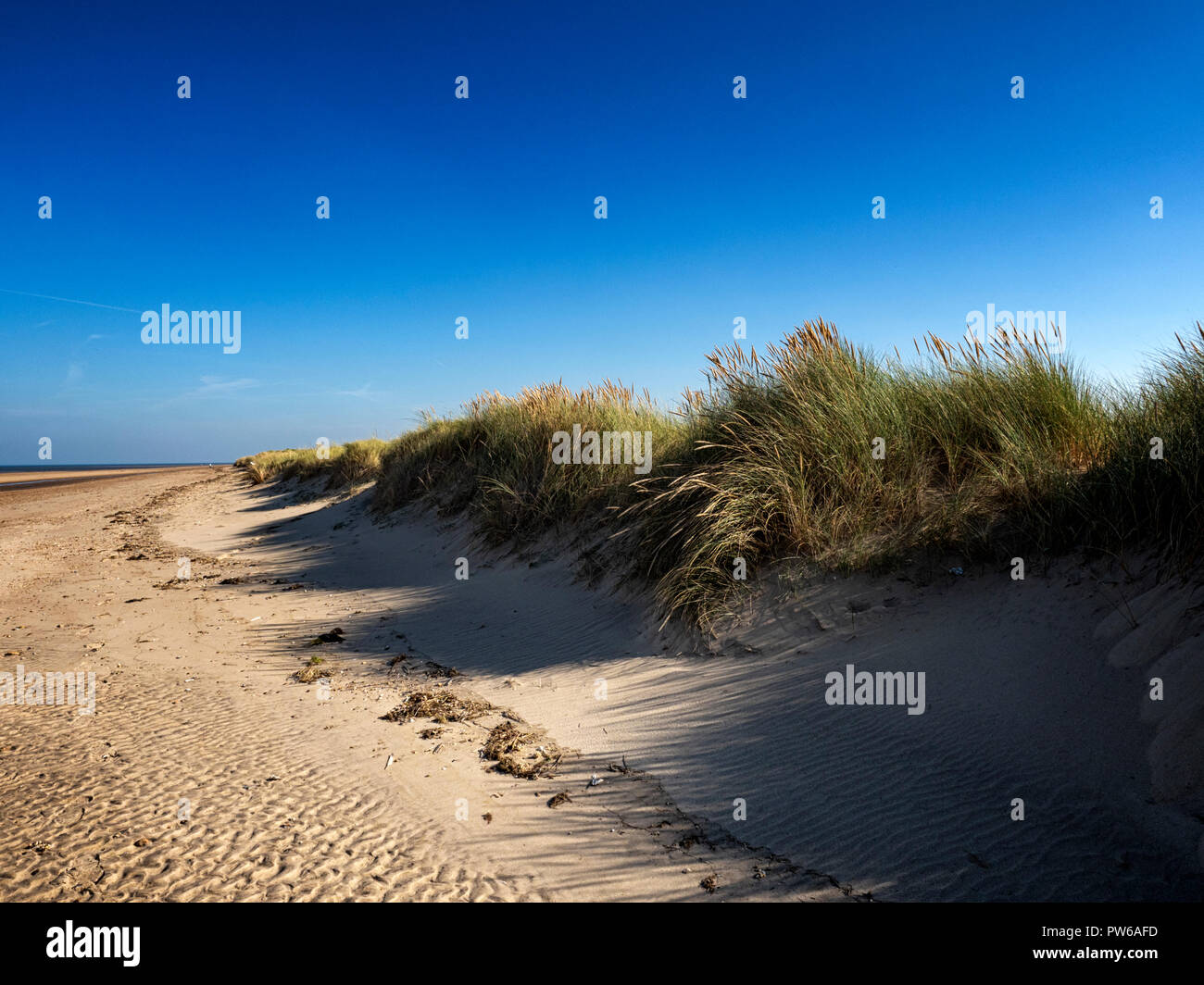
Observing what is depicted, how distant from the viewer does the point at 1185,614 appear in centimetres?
370

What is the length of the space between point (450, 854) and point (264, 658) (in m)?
4.12

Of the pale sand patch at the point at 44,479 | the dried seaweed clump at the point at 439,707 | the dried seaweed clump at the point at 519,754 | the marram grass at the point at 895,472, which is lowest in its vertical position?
the dried seaweed clump at the point at 519,754

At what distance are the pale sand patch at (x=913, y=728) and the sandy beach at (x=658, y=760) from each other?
2cm

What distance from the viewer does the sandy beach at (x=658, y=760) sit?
2.92 metres

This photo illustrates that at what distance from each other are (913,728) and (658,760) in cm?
158

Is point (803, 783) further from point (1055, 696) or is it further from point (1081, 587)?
point (1081, 587)

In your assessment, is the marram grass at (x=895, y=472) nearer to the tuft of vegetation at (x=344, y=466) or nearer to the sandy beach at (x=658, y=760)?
the sandy beach at (x=658, y=760)

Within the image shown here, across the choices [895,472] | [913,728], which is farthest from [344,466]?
[913,728]

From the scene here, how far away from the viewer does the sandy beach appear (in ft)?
9.58

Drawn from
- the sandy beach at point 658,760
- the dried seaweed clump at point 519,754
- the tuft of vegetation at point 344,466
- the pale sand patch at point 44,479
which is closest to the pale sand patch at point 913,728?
the sandy beach at point 658,760

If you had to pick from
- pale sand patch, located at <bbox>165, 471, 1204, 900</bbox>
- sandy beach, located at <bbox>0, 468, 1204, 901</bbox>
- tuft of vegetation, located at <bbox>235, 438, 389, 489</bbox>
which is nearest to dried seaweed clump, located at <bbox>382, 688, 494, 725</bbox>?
sandy beach, located at <bbox>0, 468, 1204, 901</bbox>

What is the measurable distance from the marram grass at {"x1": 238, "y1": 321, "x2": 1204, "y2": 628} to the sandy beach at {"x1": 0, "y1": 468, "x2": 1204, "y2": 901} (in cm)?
36

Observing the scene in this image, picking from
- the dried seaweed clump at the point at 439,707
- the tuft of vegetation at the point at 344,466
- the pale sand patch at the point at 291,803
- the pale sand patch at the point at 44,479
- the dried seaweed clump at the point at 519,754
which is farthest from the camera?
the pale sand patch at the point at 44,479
